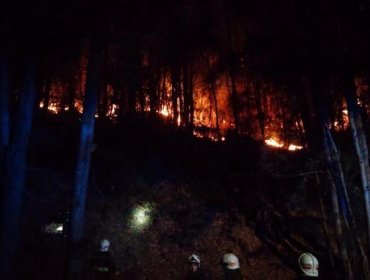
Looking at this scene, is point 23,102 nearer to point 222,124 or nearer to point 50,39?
point 50,39

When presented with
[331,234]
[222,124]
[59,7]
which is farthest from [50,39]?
[222,124]

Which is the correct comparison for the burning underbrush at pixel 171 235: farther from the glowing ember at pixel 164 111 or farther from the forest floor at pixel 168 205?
the glowing ember at pixel 164 111

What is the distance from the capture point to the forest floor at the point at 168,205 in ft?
44.9

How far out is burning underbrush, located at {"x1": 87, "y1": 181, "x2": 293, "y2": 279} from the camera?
1361 cm

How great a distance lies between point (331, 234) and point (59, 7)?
1392 cm

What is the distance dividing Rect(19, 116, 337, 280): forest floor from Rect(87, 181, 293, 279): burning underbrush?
0.04 meters

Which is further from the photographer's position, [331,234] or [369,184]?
[331,234]

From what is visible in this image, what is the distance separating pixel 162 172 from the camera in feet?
66.1

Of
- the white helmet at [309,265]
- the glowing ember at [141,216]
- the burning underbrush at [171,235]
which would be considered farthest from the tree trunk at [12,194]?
the white helmet at [309,265]

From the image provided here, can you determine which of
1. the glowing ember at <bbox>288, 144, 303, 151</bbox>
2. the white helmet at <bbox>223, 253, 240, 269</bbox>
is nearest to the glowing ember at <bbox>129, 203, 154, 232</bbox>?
the white helmet at <bbox>223, 253, 240, 269</bbox>

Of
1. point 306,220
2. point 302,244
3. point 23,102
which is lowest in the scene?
point 302,244

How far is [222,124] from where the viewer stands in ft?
117

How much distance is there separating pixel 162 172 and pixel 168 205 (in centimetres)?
301

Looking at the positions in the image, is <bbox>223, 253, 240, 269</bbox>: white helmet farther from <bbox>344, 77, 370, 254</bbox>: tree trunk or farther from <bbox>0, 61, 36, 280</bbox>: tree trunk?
<bbox>0, 61, 36, 280</bbox>: tree trunk
